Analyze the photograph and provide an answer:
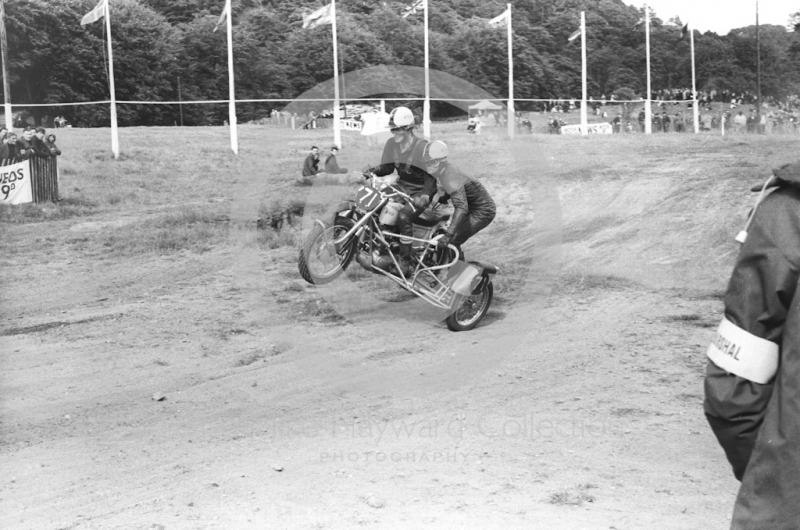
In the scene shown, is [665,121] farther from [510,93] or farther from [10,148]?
[10,148]

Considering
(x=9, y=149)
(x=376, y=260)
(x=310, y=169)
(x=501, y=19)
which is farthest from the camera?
(x=501, y=19)

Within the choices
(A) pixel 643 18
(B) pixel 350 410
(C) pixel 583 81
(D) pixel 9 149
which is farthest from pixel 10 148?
(A) pixel 643 18

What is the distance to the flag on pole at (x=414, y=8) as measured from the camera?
2633cm

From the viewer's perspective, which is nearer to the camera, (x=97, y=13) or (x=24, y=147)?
(x=24, y=147)

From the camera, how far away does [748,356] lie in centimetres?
223

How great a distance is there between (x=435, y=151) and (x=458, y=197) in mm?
519

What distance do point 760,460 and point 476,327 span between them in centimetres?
679

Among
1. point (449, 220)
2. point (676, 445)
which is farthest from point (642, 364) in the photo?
point (449, 220)

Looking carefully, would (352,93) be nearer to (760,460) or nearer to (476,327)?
(476,327)

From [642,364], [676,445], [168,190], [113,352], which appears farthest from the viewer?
[168,190]

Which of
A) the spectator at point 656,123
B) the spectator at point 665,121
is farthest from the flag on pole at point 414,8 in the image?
the spectator at point 665,121

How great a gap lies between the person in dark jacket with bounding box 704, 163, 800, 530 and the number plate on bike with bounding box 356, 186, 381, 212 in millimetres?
6702

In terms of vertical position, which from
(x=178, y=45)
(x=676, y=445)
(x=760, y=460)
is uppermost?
(x=178, y=45)

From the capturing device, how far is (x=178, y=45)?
1021 inches
